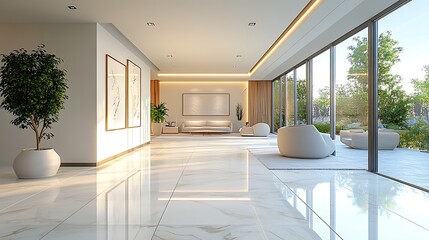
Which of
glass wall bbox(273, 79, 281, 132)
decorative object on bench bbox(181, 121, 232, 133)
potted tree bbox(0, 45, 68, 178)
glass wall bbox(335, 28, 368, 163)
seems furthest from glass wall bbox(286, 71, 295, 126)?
potted tree bbox(0, 45, 68, 178)

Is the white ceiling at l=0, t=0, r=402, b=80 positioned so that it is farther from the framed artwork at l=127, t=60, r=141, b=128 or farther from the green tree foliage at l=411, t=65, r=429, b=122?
the green tree foliage at l=411, t=65, r=429, b=122

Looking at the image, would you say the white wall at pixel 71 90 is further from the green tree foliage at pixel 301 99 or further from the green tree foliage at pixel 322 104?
the green tree foliage at pixel 301 99

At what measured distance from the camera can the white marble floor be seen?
2447 millimetres

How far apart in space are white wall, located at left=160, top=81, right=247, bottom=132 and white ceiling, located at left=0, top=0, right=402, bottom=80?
8.21m

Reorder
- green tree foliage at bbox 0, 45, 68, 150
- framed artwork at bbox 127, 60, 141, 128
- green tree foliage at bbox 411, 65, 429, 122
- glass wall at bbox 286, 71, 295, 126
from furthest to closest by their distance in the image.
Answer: glass wall at bbox 286, 71, 295, 126, framed artwork at bbox 127, 60, 141, 128, green tree foliage at bbox 0, 45, 68, 150, green tree foliage at bbox 411, 65, 429, 122

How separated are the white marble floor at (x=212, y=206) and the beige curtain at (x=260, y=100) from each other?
11696 mm

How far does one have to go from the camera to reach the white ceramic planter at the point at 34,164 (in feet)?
15.3

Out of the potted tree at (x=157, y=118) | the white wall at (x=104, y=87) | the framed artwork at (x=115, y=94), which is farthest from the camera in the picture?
the potted tree at (x=157, y=118)

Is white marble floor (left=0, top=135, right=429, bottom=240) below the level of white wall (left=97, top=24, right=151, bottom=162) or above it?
below

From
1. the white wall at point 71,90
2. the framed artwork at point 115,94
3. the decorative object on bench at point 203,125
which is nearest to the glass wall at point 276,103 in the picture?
the decorative object on bench at point 203,125

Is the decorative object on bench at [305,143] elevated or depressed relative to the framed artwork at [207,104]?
depressed

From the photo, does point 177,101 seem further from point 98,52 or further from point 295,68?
point 98,52

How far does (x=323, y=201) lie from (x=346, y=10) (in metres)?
3.53

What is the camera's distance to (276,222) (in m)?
2.67
